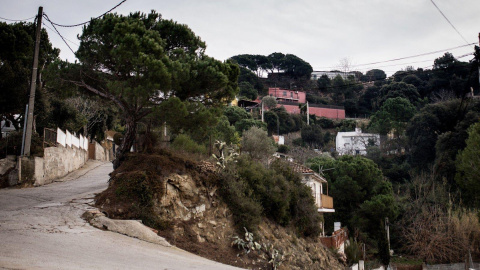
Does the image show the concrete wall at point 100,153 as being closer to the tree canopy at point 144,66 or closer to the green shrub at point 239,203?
the tree canopy at point 144,66

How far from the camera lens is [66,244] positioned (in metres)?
9.40

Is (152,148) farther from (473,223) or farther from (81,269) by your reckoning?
(473,223)

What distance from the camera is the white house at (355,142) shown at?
62.0 meters

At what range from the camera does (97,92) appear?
15664 mm

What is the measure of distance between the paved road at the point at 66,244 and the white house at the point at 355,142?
50.6m

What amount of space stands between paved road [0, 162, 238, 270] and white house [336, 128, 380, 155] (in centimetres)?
5062

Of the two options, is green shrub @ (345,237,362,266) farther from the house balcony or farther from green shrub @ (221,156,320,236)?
green shrub @ (221,156,320,236)

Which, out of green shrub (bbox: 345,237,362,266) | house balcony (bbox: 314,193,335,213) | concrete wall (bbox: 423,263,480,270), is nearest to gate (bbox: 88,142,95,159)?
house balcony (bbox: 314,193,335,213)

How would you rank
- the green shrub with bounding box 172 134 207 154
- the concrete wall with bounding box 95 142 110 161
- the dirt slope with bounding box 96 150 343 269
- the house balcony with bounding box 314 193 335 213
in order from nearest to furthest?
the dirt slope with bounding box 96 150 343 269
the green shrub with bounding box 172 134 207 154
the house balcony with bounding box 314 193 335 213
the concrete wall with bounding box 95 142 110 161

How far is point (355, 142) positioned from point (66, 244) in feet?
191

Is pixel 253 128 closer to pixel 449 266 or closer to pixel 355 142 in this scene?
pixel 449 266

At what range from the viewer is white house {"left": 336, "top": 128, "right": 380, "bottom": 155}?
61991 millimetres

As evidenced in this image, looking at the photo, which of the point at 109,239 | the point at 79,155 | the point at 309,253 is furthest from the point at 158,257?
→ the point at 79,155

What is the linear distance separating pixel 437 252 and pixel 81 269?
33.6 m
